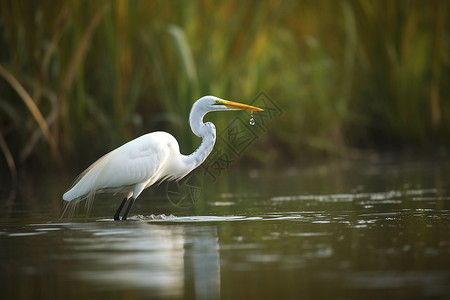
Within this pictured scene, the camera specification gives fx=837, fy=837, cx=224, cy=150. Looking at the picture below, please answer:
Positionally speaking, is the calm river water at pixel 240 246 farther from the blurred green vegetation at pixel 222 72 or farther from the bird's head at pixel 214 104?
the blurred green vegetation at pixel 222 72

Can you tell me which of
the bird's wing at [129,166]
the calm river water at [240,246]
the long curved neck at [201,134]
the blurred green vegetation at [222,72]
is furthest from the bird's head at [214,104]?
the blurred green vegetation at [222,72]

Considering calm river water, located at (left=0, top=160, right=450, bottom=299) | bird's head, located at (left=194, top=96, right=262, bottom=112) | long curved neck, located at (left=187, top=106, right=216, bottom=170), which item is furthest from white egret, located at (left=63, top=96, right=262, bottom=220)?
calm river water, located at (left=0, top=160, right=450, bottom=299)

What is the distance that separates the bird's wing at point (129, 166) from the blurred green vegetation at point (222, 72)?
8.80 feet

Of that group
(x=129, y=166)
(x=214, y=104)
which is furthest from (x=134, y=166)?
(x=214, y=104)

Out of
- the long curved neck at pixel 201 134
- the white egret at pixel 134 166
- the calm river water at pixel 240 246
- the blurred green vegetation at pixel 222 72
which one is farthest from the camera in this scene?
the blurred green vegetation at pixel 222 72

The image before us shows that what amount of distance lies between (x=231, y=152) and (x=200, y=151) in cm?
487

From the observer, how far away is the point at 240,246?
5.84 m

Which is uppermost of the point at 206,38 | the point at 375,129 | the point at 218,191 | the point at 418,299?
the point at 206,38

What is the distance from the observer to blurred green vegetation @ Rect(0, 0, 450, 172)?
1197 centimetres

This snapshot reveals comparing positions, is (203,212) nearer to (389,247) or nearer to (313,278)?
(389,247)

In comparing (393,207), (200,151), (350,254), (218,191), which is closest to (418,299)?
(350,254)

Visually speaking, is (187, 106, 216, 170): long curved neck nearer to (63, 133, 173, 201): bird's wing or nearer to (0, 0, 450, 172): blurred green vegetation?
(63, 133, 173, 201): bird's wing

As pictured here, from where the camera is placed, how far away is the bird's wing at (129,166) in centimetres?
825

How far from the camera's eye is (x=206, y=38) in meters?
13.1
